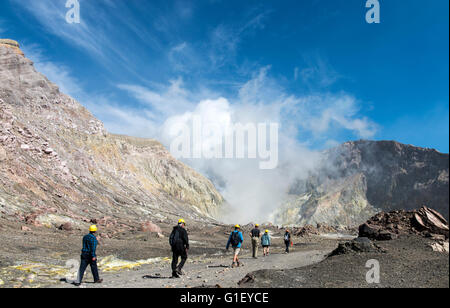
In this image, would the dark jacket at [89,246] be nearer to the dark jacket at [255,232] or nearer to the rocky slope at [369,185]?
the dark jacket at [255,232]

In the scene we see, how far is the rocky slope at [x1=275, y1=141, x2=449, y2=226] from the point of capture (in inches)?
Answer: 4382

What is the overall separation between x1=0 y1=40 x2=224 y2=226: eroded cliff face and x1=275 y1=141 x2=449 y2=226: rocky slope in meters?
55.1

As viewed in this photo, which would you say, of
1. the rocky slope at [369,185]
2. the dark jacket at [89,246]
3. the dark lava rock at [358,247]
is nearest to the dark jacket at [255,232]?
the dark lava rock at [358,247]

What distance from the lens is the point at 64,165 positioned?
5875 centimetres

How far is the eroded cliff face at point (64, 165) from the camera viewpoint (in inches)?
1640

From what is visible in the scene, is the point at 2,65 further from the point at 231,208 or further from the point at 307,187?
the point at 307,187

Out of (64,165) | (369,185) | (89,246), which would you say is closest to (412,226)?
(89,246)

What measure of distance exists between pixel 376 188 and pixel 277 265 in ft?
415

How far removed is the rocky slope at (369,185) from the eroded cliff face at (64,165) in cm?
5515

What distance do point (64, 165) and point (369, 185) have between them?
384ft

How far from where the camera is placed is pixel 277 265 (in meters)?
15.4

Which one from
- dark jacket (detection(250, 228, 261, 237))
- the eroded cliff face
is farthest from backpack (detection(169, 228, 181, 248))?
the eroded cliff face

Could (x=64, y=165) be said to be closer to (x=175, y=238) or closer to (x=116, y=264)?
(x=116, y=264)

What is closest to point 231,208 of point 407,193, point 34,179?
point 407,193
